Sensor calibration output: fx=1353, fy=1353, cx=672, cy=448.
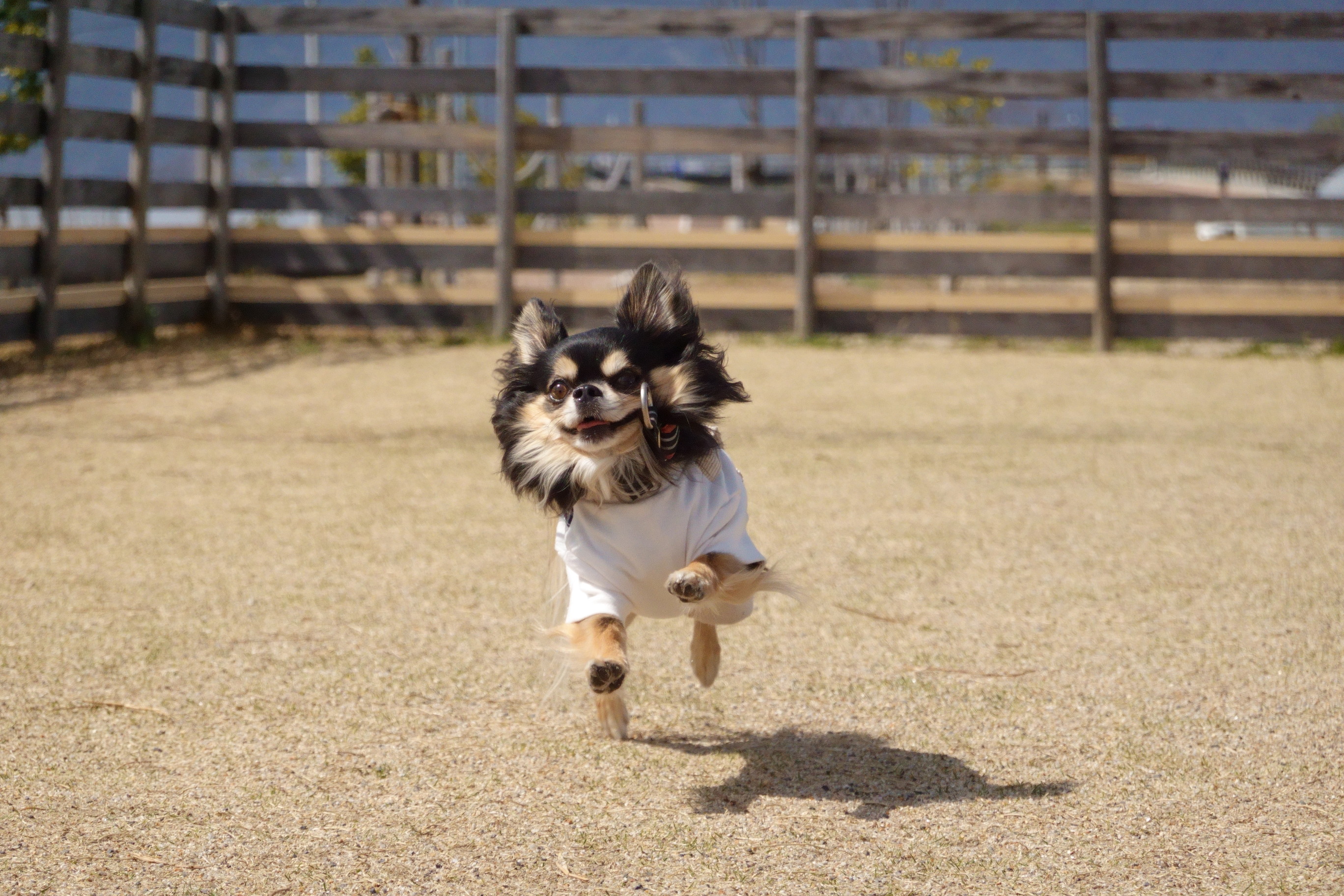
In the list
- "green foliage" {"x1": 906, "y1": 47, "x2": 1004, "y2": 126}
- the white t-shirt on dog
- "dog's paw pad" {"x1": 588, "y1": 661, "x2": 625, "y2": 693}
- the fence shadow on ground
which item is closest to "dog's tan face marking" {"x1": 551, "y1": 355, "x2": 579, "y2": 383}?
the white t-shirt on dog

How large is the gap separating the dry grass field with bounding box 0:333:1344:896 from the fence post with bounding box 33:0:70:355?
61.0 inches

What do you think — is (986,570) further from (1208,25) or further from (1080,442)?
(1208,25)

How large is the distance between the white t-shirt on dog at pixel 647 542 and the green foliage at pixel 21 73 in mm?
5910

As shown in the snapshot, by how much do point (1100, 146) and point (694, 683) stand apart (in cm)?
645

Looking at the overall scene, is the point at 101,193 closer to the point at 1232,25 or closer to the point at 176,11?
the point at 176,11

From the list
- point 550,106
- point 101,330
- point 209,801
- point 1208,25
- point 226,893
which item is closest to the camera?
point 226,893

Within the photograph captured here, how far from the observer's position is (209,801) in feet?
7.66

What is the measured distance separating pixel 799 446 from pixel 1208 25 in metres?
4.64

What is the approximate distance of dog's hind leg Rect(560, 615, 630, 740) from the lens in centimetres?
231

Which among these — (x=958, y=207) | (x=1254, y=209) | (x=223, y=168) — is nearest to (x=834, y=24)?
(x=958, y=207)

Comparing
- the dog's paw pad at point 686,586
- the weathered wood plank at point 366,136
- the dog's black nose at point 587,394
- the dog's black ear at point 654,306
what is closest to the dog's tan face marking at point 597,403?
the dog's black nose at point 587,394

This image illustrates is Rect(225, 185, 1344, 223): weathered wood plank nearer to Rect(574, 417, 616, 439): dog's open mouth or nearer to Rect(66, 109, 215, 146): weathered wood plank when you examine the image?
Rect(66, 109, 215, 146): weathered wood plank

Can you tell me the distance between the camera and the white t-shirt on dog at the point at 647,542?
2.57m

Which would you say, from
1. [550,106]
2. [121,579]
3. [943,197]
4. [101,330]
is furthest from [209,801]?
[550,106]
